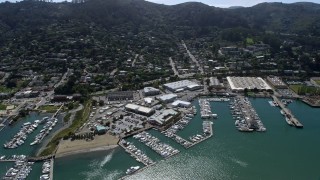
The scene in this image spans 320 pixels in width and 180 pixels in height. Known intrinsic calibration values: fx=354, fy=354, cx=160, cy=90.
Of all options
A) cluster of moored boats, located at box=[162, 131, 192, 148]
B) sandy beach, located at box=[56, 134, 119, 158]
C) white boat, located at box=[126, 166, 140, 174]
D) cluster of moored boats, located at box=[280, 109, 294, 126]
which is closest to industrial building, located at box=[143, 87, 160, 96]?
cluster of moored boats, located at box=[162, 131, 192, 148]

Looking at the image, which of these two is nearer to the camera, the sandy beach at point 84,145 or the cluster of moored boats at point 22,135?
the sandy beach at point 84,145

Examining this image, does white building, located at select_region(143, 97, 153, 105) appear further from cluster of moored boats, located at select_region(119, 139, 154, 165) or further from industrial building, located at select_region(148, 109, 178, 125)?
cluster of moored boats, located at select_region(119, 139, 154, 165)

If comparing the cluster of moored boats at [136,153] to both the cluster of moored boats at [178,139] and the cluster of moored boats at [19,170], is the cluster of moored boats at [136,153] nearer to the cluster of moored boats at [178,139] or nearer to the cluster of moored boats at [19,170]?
the cluster of moored boats at [178,139]

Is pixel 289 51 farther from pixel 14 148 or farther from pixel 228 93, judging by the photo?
pixel 14 148

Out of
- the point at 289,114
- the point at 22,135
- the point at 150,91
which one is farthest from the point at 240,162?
the point at 22,135

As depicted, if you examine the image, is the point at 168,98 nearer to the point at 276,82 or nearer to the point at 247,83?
the point at 247,83

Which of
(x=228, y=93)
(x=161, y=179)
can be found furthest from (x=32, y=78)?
(x=161, y=179)

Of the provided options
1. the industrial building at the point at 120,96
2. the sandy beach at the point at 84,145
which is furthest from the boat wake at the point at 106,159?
the industrial building at the point at 120,96
